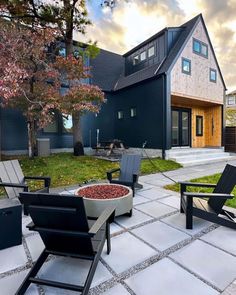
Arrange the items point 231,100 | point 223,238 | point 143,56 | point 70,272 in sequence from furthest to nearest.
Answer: point 231,100, point 143,56, point 223,238, point 70,272

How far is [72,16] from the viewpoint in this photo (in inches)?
351

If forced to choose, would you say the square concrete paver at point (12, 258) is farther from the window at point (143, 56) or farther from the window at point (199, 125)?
the window at point (199, 125)

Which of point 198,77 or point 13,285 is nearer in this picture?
point 13,285

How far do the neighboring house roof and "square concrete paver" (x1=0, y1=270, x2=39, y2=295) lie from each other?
12.1m

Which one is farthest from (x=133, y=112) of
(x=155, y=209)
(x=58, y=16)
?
(x=155, y=209)

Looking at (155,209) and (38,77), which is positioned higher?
(38,77)

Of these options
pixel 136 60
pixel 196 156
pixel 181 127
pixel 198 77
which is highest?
pixel 136 60

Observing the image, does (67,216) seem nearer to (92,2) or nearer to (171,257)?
(171,257)

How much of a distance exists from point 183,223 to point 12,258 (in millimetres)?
2499

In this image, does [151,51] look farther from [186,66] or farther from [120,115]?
[120,115]

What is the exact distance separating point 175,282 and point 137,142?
1021 cm

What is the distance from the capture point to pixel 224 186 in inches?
129

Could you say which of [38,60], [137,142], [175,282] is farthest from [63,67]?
[175,282]

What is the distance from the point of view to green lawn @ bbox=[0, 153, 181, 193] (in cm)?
668
